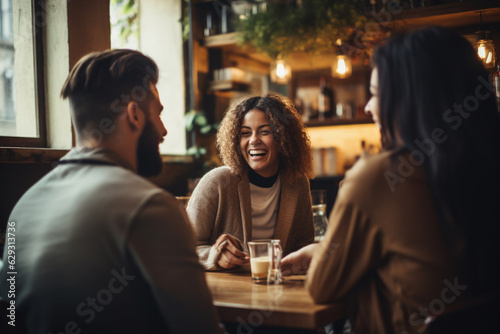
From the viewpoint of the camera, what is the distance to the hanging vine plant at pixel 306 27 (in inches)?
140

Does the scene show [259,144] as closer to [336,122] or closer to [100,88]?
[100,88]

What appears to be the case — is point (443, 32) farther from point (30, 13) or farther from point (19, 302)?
point (30, 13)

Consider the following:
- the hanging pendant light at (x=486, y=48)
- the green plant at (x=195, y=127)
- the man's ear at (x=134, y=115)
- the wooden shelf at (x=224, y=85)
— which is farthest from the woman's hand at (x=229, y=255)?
the wooden shelf at (x=224, y=85)

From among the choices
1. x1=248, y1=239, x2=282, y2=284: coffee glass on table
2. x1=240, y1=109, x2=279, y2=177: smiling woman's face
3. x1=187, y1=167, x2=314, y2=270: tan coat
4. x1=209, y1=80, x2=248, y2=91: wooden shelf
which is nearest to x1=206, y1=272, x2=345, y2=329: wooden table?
x1=248, y1=239, x2=282, y2=284: coffee glass on table

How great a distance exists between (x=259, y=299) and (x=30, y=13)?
2137mm

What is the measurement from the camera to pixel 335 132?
4.70 m

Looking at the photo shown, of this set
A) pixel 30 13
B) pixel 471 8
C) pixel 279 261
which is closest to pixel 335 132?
pixel 471 8

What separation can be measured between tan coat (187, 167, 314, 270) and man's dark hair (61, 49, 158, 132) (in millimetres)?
983

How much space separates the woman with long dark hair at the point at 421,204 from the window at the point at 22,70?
6.44 ft

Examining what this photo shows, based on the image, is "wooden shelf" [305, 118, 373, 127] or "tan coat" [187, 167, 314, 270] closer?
"tan coat" [187, 167, 314, 270]

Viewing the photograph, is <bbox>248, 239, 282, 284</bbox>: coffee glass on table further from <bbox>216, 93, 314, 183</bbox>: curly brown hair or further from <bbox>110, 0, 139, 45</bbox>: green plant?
<bbox>110, 0, 139, 45</bbox>: green plant

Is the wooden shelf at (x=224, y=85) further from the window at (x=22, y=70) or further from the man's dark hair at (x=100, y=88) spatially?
the man's dark hair at (x=100, y=88)

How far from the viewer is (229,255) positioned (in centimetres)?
167

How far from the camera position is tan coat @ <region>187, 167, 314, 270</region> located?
6.78ft
